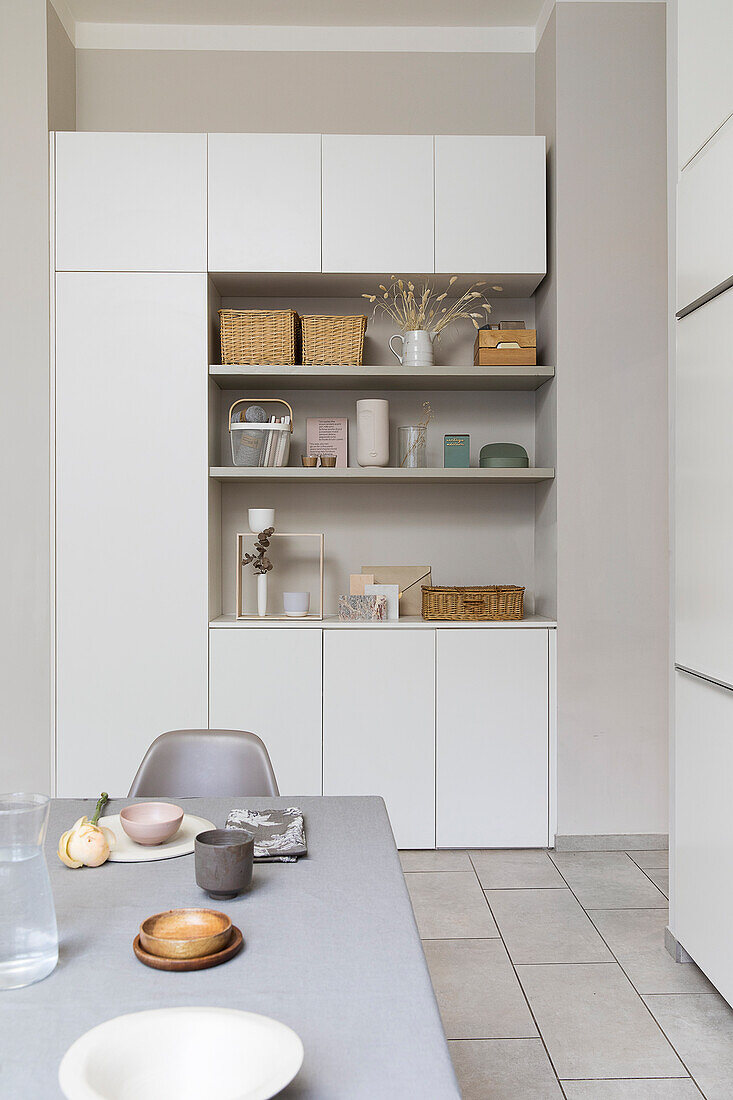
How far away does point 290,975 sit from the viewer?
1.17 metres

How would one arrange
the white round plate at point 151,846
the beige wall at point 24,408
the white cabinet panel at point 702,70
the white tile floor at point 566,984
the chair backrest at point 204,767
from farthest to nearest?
the beige wall at point 24,408 < the white cabinet panel at point 702,70 < the chair backrest at point 204,767 < the white tile floor at point 566,984 < the white round plate at point 151,846

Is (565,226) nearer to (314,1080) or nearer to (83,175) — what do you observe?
(83,175)

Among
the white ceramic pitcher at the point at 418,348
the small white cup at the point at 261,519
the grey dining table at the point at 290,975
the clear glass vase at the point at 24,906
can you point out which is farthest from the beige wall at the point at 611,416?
the clear glass vase at the point at 24,906

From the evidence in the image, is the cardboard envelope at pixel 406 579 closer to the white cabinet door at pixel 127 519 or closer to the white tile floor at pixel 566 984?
the white cabinet door at pixel 127 519

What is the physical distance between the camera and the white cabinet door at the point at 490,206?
366 cm

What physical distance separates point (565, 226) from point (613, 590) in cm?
145

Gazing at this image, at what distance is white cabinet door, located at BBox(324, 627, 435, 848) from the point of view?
11.9 ft

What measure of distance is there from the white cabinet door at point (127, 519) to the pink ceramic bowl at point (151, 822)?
191 cm

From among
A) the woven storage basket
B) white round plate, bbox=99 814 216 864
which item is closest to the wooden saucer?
white round plate, bbox=99 814 216 864

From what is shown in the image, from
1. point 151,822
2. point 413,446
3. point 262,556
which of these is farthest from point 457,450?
point 151,822

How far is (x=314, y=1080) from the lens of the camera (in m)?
0.94

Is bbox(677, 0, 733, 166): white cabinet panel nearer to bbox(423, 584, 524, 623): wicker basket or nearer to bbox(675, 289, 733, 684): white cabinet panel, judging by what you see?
bbox(675, 289, 733, 684): white cabinet panel

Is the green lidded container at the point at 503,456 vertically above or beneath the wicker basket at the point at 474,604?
above

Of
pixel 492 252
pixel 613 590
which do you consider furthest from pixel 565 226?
pixel 613 590
